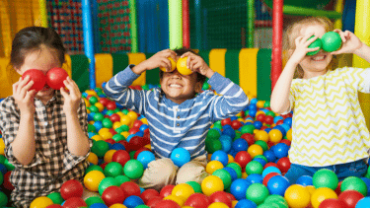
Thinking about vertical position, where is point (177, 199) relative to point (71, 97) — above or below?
below

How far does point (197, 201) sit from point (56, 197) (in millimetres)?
526

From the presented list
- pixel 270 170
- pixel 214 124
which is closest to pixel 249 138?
pixel 214 124

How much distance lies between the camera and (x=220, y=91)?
4.78 ft

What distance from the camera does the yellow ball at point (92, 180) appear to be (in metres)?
1.36

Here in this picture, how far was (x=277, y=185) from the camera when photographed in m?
1.26

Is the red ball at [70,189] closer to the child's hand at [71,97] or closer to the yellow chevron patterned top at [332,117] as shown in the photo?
the child's hand at [71,97]

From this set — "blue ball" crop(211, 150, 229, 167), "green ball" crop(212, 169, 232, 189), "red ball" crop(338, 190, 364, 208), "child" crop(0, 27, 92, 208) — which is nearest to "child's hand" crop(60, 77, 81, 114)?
"child" crop(0, 27, 92, 208)

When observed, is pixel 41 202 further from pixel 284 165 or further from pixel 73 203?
pixel 284 165

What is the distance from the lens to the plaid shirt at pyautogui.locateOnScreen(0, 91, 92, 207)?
3.96 feet

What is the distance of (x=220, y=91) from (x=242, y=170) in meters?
0.49

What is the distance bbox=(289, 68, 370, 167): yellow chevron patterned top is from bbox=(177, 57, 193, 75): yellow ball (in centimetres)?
45

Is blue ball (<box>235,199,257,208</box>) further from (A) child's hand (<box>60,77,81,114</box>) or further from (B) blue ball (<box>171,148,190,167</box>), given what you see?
(A) child's hand (<box>60,77,81,114</box>)

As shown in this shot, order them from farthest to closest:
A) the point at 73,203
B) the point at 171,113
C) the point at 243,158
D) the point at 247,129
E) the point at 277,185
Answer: the point at 247,129, the point at 243,158, the point at 171,113, the point at 277,185, the point at 73,203

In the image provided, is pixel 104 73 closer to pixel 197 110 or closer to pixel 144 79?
pixel 144 79
